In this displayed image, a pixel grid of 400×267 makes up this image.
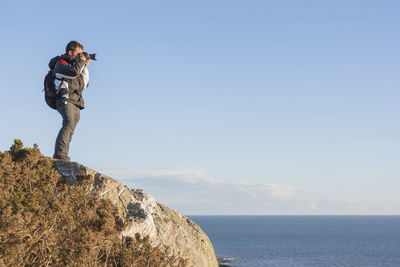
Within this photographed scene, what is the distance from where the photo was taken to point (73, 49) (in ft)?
31.4

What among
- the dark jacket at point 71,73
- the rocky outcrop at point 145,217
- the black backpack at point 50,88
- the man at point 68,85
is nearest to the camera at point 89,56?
the man at point 68,85

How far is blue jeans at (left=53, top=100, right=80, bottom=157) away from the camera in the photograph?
937 cm

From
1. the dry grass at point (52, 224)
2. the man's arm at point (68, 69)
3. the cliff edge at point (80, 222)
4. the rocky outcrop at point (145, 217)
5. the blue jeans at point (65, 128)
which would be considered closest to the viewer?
the dry grass at point (52, 224)

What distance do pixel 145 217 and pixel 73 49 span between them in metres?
4.06

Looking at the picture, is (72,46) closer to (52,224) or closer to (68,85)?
(68,85)

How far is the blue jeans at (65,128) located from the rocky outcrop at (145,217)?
1.57 feet

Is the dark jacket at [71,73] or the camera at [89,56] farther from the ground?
the camera at [89,56]

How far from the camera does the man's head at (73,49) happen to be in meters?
9.58

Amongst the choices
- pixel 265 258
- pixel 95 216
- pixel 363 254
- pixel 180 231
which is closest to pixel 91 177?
pixel 95 216

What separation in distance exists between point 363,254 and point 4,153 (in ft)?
360

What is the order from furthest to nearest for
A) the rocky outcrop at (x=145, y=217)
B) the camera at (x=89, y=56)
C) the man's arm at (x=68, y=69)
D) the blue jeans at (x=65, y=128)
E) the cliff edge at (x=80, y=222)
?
1. the camera at (x=89, y=56)
2. the blue jeans at (x=65, y=128)
3. the man's arm at (x=68, y=69)
4. the rocky outcrop at (x=145, y=217)
5. the cliff edge at (x=80, y=222)

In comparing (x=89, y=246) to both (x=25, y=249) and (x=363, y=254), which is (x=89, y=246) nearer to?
(x=25, y=249)

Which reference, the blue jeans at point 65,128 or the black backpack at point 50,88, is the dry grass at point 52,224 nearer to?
the blue jeans at point 65,128

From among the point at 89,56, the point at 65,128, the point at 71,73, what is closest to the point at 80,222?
the point at 65,128
